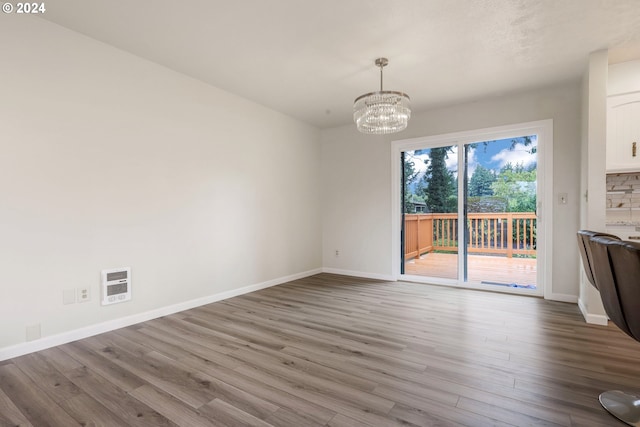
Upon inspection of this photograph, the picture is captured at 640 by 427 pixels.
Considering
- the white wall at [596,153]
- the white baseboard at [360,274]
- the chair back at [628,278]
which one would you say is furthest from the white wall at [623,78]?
the white baseboard at [360,274]

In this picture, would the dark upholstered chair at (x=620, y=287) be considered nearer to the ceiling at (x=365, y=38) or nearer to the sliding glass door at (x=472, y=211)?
the ceiling at (x=365, y=38)

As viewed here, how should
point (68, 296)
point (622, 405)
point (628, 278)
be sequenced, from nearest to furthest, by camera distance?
point (628, 278) < point (622, 405) < point (68, 296)

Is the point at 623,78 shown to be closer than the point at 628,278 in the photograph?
No

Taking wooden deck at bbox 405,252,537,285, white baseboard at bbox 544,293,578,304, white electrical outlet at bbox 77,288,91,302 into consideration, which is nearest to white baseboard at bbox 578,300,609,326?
white baseboard at bbox 544,293,578,304

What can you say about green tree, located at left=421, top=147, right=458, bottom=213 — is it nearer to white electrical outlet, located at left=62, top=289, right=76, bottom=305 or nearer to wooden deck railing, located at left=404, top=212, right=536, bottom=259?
wooden deck railing, located at left=404, top=212, right=536, bottom=259

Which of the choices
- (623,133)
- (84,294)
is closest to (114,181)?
(84,294)

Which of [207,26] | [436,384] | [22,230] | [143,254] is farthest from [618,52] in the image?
[22,230]

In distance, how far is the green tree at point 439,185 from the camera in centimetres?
447

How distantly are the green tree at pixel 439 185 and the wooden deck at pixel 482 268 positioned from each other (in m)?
0.72

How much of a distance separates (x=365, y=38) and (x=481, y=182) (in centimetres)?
265

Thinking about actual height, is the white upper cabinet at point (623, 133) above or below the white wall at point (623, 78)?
below

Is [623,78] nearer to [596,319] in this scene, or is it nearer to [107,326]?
[596,319]

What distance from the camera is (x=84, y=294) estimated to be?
263 centimetres

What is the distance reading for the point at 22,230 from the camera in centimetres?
231
